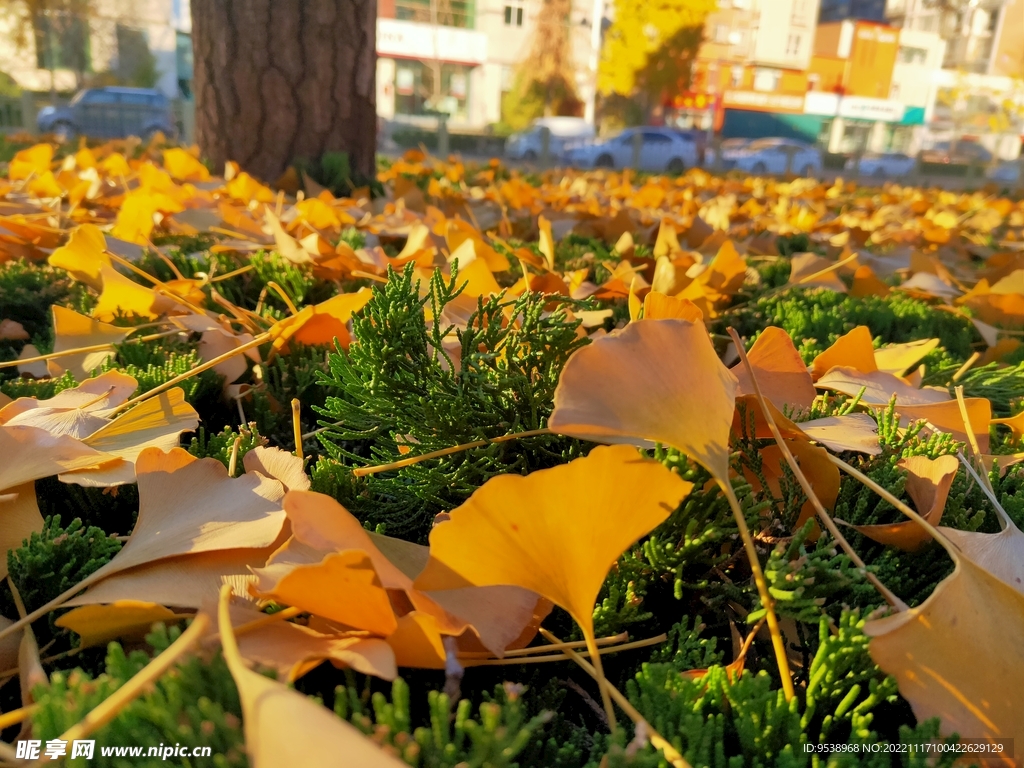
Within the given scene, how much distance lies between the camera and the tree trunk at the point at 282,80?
90.6 inches

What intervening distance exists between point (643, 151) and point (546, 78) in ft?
38.8

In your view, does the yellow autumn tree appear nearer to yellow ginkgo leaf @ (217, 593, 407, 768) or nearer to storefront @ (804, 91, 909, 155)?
storefront @ (804, 91, 909, 155)

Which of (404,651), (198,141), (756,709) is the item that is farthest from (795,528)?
(198,141)

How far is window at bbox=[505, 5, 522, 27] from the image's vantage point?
1276 inches

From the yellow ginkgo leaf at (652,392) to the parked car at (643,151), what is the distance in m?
16.8

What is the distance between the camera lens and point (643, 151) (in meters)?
20.7

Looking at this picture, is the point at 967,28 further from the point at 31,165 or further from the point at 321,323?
the point at 321,323

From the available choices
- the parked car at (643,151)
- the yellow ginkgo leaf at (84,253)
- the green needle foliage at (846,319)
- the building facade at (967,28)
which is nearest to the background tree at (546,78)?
the parked car at (643,151)

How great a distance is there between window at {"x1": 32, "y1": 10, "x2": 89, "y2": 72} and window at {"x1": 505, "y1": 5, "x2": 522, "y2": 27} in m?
16.9

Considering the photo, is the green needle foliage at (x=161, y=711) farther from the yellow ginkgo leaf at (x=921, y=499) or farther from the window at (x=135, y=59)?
the window at (x=135, y=59)

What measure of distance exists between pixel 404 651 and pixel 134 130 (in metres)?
14.4

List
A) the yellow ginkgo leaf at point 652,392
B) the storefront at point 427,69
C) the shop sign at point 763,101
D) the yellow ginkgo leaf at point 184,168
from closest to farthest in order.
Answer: the yellow ginkgo leaf at point 652,392 → the yellow ginkgo leaf at point 184,168 → the storefront at point 427,69 → the shop sign at point 763,101

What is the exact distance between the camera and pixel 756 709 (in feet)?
1.17

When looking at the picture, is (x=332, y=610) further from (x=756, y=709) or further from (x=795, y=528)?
(x=795, y=528)
